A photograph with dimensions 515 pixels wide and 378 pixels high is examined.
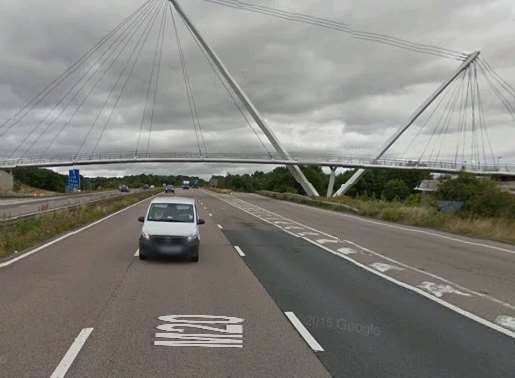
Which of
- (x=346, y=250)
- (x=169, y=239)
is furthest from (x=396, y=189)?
(x=169, y=239)

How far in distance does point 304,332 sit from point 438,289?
4.36 meters

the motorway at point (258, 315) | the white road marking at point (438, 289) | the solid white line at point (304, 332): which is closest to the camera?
the motorway at point (258, 315)

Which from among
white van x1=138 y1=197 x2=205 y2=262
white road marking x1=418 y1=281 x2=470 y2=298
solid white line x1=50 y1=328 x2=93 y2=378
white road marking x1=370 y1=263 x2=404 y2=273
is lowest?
white road marking x1=370 y1=263 x2=404 y2=273

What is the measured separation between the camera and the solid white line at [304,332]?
5.68 metres

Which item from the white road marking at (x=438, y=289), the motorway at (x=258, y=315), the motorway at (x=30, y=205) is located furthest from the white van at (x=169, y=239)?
the motorway at (x=30, y=205)

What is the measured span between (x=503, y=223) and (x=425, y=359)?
21360mm

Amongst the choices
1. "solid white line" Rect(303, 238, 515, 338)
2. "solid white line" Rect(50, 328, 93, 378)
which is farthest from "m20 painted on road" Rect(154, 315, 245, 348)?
"solid white line" Rect(303, 238, 515, 338)

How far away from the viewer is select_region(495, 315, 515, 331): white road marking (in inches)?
273

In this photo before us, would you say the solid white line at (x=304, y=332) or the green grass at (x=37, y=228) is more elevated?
the solid white line at (x=304, y=332)

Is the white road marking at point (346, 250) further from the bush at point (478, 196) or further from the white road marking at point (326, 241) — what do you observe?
the bush at point (478, 196)

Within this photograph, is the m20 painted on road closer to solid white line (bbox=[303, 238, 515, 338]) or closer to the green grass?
solid white line (bbox=[303, 238, 515, 338])

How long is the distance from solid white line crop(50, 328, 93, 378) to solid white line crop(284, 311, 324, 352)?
2.69 metres

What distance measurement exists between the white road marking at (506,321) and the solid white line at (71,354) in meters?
5.84


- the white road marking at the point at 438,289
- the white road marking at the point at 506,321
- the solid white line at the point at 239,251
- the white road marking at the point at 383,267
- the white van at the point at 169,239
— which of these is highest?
the white van at the point at 169,239
